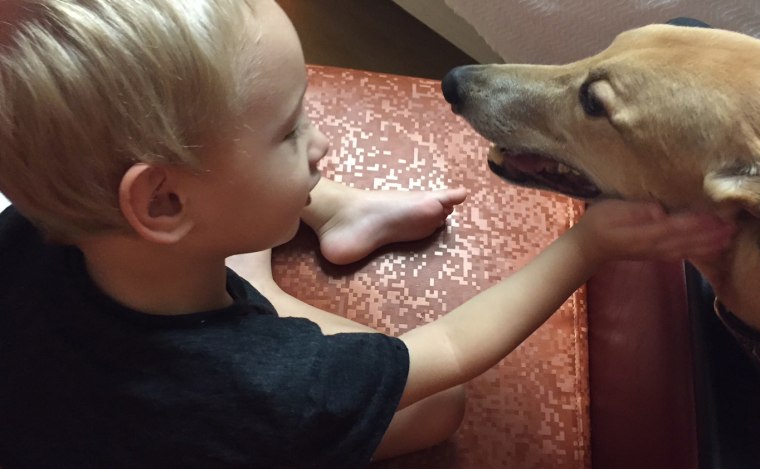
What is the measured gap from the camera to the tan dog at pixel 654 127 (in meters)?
0.78

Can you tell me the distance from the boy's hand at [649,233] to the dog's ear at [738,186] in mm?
40

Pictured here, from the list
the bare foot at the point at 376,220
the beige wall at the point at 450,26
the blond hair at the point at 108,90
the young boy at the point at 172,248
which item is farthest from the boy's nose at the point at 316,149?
the beige wall at the point at 450,26

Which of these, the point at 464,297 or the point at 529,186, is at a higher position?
the point at 529,186

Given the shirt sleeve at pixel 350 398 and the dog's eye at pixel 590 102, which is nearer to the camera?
the shirt sleeve at pixel 350 398

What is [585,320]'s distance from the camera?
3.41 ft

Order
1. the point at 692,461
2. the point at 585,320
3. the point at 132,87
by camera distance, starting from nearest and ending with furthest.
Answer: the point at 132,87
the point at 692,461
the point at 585,320

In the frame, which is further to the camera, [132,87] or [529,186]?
[529,186]

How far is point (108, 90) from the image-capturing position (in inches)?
21.5

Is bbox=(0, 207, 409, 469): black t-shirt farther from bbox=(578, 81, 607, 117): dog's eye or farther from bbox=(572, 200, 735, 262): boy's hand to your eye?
bbox=(578, 81, 607, 117): dog's eye

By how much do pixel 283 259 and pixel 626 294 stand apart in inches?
19.5

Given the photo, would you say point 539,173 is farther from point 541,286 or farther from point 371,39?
point 371,39

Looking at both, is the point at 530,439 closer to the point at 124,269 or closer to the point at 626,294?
the point at 626,294

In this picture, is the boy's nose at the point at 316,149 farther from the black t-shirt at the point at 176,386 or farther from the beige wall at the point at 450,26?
the beige wall at the point at 450,26

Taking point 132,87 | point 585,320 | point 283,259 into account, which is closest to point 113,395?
point 132,87
